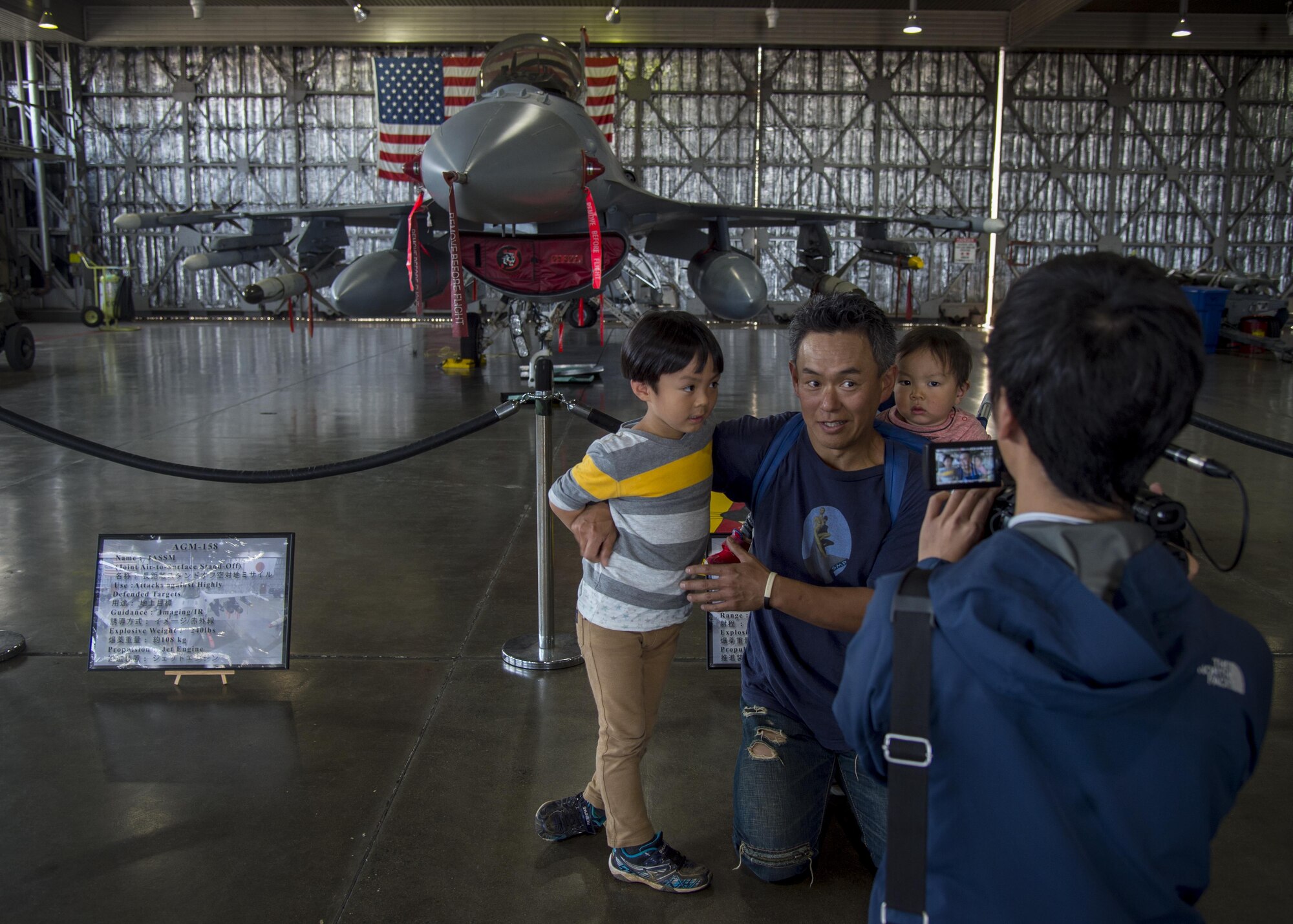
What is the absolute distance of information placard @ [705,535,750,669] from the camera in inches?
143

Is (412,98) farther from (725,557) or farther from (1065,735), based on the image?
(1065,735)

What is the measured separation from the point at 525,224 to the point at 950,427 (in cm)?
653

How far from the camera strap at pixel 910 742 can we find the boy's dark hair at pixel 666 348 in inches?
51.9

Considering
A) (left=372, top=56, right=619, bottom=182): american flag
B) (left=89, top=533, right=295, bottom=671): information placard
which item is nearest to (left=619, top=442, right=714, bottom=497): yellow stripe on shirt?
(left=89, top=533, right=295, bottom=671): information placard

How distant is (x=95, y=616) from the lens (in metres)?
3.79

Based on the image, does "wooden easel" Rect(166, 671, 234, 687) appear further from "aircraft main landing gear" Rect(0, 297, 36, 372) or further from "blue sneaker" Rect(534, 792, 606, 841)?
"aircraft main landing gear" Rect(0, 297, 36, 372)

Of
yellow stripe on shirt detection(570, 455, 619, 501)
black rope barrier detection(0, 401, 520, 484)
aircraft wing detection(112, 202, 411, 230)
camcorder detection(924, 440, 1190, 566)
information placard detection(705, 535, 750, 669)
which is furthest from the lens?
aircraft wing detection(112, 202, 411, 230)

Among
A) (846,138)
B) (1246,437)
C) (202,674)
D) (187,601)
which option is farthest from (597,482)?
(846,138)

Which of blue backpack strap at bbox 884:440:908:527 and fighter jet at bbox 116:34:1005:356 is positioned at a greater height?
fighter jet at bbox 116:34:1005:356

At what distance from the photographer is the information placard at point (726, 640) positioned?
11.9 ft

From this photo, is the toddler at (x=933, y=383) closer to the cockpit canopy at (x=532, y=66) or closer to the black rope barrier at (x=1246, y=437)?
the black rope barrier at (x=1246, y=437)

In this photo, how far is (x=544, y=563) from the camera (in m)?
4.02

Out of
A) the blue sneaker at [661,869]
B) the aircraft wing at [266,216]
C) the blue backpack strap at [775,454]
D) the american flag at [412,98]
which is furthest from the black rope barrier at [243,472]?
the american flag at [412,98]

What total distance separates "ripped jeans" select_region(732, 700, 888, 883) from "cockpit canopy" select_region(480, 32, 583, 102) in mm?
8053
